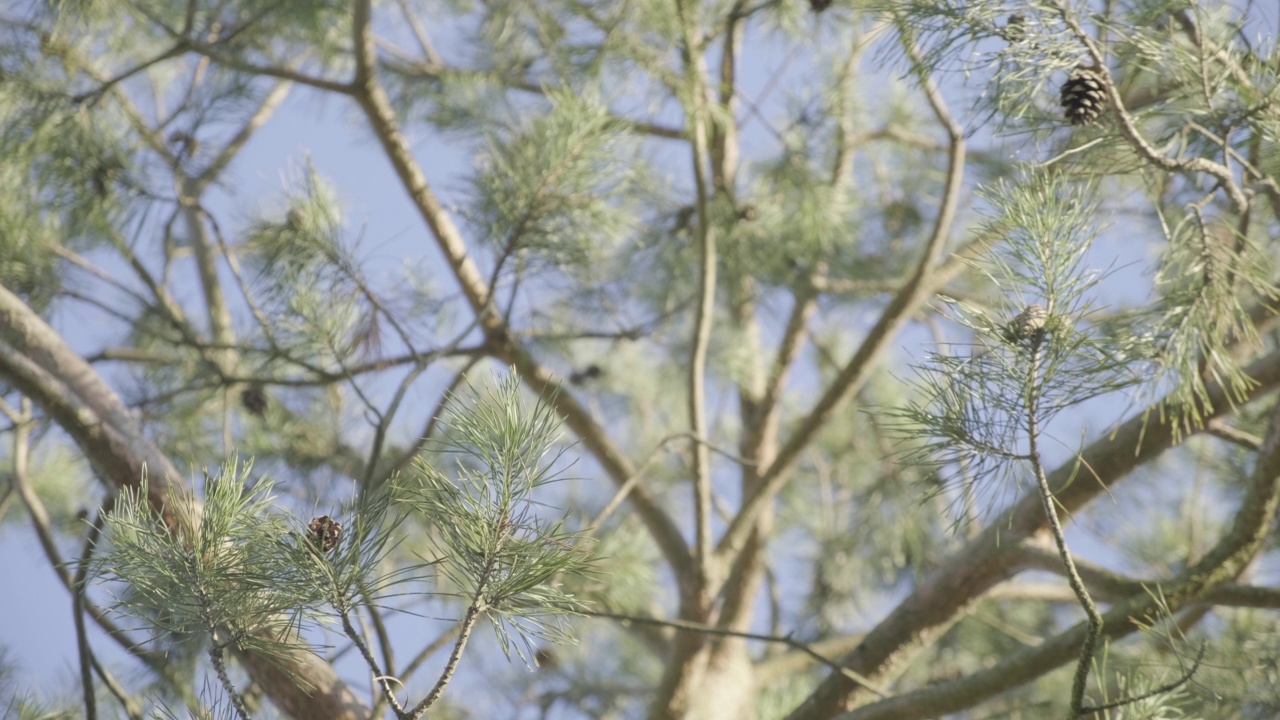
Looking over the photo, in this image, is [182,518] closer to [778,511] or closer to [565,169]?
[565,169]

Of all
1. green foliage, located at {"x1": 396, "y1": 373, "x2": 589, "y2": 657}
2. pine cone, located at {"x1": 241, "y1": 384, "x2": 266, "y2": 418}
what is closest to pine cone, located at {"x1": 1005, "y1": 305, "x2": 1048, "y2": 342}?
green foliage, located at {"x1": 396, "y1": 373, "x2": 589, "y2": 657}

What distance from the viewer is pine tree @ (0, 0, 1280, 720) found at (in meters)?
0.62

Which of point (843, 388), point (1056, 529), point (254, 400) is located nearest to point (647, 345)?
point (843, 388)

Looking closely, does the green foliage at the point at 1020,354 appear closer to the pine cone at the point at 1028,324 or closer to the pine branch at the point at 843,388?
the pine cone at the point at 1028,324

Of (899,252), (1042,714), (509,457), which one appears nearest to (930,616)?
(1042,714)

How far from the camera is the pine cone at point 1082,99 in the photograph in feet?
2.25

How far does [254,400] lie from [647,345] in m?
1.22

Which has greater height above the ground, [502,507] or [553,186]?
[553,186]

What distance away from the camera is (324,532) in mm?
597

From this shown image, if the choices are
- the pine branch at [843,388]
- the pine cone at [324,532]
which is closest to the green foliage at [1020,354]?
the pine cone at [324,532]

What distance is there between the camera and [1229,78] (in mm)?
739

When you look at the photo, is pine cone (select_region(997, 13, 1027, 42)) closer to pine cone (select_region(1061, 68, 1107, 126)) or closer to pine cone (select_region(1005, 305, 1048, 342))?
pine cone (select_region(1061, 68, 1107, 126))

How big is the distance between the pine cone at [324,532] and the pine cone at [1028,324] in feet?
1.21

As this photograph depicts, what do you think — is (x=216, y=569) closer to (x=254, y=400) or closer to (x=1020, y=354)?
(x=1020, y=354)
